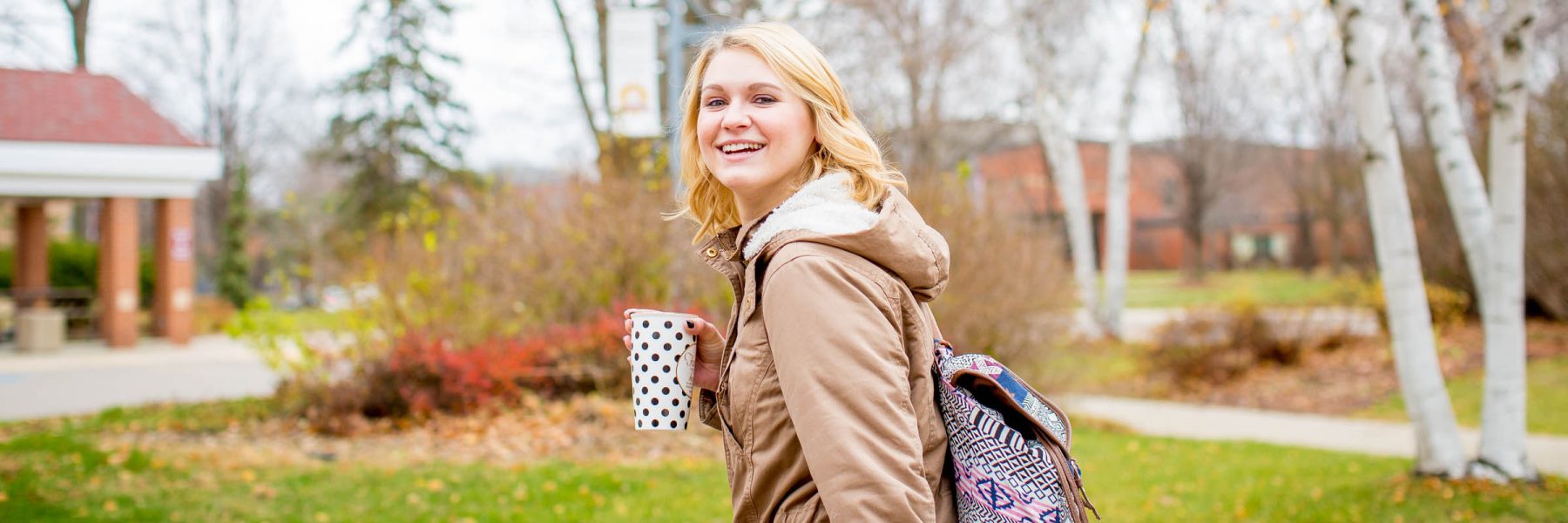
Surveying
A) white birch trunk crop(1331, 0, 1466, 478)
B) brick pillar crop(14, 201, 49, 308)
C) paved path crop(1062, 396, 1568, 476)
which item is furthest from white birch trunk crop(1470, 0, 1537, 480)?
brick pillar crop(14, 201, 49, 308)

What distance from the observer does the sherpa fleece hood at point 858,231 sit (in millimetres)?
1812

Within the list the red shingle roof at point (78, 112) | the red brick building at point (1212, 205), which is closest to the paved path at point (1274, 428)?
the red shingle roof at point (78, 112)

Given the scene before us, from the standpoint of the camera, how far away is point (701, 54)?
7.27 feet

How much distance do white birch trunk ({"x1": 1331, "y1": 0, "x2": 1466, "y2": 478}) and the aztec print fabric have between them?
209 inches

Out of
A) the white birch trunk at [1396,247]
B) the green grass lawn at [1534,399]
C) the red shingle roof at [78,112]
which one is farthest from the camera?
the red shingle roof at [78,112]

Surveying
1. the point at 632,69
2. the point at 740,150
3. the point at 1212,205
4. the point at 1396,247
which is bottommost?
the point at 1396,247

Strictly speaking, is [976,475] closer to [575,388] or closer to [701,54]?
[701,54]

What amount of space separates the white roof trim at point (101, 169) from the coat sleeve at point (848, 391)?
55.5ft

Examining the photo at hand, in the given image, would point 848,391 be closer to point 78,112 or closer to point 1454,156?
point 1454,156

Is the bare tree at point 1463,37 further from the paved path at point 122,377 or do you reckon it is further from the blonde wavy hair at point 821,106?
the paved path at point 122,377

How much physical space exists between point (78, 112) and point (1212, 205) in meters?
39.7

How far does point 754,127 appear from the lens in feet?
6.70

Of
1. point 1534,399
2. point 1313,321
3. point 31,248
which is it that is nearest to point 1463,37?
point 1534,399

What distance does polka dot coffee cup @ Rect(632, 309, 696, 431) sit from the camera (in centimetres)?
217
